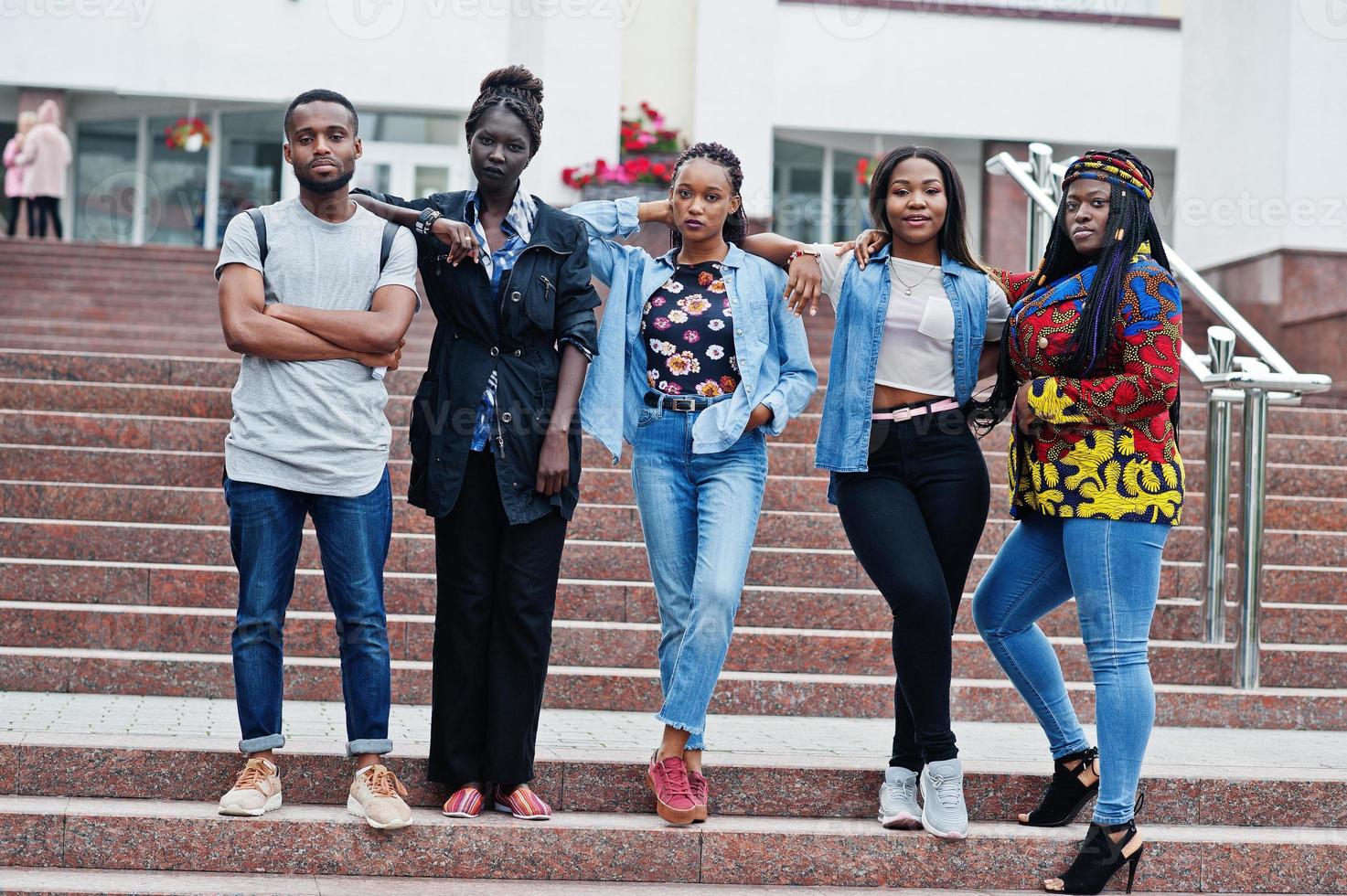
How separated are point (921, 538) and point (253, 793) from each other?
1907 millimetres

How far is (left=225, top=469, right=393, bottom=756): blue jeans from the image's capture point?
12.9ft

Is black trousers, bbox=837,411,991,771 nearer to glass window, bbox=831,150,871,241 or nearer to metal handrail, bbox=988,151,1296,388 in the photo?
metal handrail, bbox=988,151,1296,388

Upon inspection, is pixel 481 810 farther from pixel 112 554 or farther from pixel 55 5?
pixel 55 5

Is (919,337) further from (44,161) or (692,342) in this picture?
(44,161)

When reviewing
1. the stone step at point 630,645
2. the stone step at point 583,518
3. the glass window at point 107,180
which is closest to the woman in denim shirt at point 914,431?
the stone step at point 630,645

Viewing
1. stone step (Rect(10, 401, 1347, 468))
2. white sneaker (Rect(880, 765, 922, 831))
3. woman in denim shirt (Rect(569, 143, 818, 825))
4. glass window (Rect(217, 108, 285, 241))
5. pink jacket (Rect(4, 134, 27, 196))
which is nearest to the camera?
woman in denim shirt (Rect(569, 143, 818, 825))

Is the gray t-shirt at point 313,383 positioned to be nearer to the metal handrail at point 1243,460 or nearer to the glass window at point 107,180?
the metal handrail at point 1243,460

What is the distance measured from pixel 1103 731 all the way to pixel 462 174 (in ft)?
59.0

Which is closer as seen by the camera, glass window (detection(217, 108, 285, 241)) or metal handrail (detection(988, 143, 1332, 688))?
metal handrail (detection(988, 143, 1332, 688))

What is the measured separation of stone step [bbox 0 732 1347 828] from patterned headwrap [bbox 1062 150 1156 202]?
5.67ft

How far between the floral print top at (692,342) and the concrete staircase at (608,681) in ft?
3.69

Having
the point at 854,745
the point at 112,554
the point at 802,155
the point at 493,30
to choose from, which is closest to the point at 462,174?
the point at 493,30

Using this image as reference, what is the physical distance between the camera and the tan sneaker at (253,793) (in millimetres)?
3953

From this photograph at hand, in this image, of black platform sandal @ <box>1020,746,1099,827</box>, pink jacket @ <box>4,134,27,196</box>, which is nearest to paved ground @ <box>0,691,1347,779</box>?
black platform sandal @ <box>1020,746,1099,827</box>
